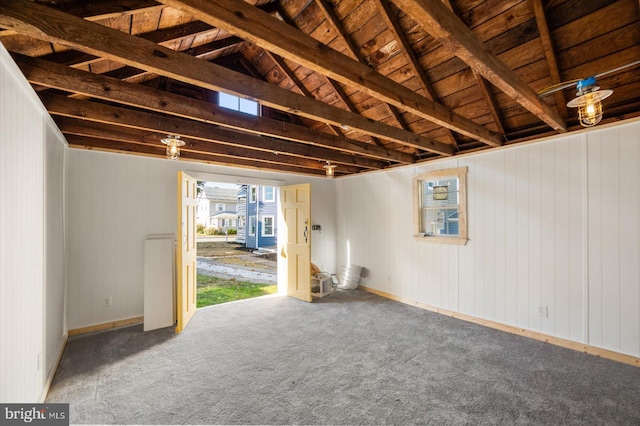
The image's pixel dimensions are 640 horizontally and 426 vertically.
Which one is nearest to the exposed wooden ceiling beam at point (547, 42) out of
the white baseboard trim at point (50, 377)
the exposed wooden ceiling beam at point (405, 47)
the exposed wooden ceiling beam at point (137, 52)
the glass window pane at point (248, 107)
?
the exposed wooden ceiling beam at point (405, 47)

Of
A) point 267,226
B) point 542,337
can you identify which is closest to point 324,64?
point 542,337

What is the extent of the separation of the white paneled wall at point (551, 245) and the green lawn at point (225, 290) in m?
3.12

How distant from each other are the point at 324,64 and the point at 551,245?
11.4 feet

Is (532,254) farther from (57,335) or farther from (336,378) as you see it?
(57,335)

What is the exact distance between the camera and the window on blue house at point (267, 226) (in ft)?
40.7

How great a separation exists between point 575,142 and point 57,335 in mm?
6157

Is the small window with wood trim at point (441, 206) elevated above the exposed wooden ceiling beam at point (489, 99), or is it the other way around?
the exposed wooden ceiling beam at point (489, 99)

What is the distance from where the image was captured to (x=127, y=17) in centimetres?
215

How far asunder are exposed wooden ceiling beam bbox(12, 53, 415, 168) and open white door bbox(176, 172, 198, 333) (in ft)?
4.66

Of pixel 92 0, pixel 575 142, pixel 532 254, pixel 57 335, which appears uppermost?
pixel 92 0

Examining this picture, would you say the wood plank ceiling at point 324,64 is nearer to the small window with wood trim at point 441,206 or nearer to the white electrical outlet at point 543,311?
the small window with wood trim at point 441,206

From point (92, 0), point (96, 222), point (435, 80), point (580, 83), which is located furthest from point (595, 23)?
point (96, 222)

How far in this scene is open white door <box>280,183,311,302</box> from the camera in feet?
16.6

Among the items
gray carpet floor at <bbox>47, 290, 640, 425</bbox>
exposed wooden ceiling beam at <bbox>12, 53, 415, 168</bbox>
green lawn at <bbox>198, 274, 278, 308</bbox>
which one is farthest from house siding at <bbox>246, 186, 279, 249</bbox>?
exposed wooden ceiling beam at <bbox>12, 53, 415, 168</bbox>
